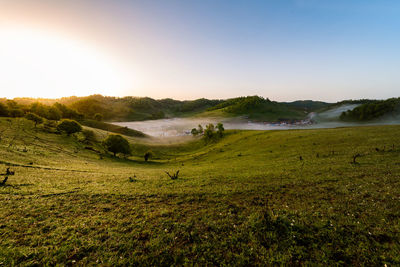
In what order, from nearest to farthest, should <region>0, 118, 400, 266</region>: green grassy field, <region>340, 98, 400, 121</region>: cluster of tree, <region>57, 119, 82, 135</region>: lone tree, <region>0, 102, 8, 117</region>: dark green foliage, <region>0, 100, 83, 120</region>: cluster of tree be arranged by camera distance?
<region>0, 118, 400, 266</region>: green grassy field
<region>57, 119, 82, 135</region>: lone tree
<region>0, 102, 8, 117</region>: dark green foliage
<region>0, 100, 83, 120</region>: cluster of tree
<region>340, 98, 400, 121</region>: cluster of tree

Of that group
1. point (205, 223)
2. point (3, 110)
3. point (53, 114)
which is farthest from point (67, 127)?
point (205, 223)

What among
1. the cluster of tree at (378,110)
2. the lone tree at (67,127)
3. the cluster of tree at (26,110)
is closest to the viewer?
the lone tree at (67,127)

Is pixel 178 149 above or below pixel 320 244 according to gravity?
below

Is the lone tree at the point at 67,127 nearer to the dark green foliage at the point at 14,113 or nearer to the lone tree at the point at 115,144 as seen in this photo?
the lone tree at the point at 115,144

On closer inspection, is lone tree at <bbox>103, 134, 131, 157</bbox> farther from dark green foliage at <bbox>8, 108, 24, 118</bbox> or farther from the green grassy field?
dark green foliage at <bbox>8, 108, 24, 118</bbox>

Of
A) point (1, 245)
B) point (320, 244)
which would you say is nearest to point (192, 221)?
point (320, 244)

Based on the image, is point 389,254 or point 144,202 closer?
point 389,254

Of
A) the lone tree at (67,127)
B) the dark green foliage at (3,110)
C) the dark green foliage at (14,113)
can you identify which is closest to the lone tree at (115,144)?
the lone tree at (67,127)

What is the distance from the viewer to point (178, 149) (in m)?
95.2

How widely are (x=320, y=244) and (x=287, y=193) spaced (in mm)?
5903

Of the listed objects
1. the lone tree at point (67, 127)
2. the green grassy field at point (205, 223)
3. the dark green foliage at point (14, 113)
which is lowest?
the green grassy field at point (205, 223)

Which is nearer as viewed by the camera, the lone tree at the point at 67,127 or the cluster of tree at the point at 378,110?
the lone tree at the point at 67,127

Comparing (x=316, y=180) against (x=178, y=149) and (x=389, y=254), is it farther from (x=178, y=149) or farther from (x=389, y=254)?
(x=178, y=149)

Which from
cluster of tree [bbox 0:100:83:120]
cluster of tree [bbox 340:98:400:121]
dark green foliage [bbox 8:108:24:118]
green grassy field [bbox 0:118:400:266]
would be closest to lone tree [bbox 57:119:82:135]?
cluster of tree [bbox 0:100:83:120]
